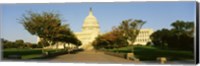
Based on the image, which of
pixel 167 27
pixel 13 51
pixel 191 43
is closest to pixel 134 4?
pixel 167 27

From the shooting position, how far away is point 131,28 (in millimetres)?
5887

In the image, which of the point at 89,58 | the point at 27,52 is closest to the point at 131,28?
the point at 89,58

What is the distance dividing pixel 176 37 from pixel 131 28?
70 centimetres

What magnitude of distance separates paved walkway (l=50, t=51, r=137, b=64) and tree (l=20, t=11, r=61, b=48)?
13.4 inches

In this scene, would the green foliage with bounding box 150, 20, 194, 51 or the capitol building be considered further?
the capitol building

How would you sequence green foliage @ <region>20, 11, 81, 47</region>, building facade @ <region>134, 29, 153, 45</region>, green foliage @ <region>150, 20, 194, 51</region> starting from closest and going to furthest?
green foliage @ <region>150, 20, 194, 51</region> < building facade @ <region>134, 29, 153, 45</region> < green foliage @ <region>20, 11, 81, 47</region>

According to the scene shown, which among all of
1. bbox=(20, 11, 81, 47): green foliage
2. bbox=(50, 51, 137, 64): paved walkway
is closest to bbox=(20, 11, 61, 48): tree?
bbox=(20, 11, 81, 47): green foliage

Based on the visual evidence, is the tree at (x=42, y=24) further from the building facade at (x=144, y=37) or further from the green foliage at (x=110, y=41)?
the building facade at (x=144, y=37)

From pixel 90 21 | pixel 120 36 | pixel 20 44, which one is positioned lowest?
pixel 20 44

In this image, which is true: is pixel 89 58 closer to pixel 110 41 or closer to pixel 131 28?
pixel 110 41

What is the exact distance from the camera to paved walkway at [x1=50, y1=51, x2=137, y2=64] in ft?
19.2

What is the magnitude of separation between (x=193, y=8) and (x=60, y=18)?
2025 millimetres

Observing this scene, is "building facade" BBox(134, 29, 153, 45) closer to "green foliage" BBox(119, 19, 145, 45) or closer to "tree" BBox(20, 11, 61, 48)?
"green foliage" BBox(119, 19, 145, 45)

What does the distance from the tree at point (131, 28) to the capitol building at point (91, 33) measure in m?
0.07
